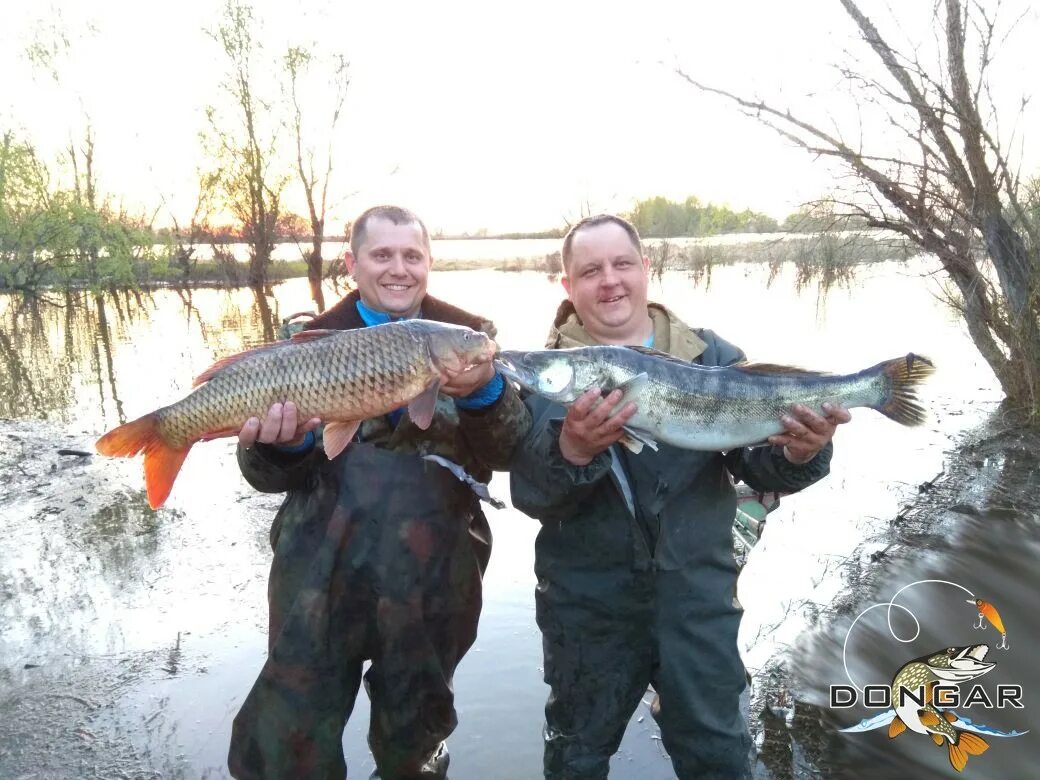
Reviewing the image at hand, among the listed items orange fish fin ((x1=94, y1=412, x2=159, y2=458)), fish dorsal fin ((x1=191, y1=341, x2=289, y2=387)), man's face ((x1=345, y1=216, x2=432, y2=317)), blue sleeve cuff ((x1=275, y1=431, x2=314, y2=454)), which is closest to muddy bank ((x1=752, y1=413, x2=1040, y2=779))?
blue sleeve cuff ((x1=275, y1=431, x2=314, y2=454))

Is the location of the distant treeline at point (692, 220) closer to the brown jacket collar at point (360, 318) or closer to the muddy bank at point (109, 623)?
the muddy bank at point (109, 623)

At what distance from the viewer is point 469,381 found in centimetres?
268

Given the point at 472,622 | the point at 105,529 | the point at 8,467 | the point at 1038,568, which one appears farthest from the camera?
the point at 8,467

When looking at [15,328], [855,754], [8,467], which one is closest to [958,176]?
[855,754]

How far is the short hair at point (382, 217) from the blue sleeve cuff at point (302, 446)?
2.83 feet

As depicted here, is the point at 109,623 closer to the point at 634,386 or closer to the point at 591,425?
the point at 591,425

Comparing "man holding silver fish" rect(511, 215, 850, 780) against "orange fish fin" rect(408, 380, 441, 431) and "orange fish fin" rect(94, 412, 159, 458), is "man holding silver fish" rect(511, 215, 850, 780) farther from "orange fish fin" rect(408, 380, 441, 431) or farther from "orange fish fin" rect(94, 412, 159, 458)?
"orange fish fin" rect(94, 412, 159, 458)

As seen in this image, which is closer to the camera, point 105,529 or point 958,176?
point 105,529

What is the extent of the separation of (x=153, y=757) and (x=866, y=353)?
12302 mm

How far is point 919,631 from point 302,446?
3.87 meters

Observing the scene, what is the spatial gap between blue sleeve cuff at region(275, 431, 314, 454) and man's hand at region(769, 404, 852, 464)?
1962mm

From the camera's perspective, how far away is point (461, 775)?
3363 mm

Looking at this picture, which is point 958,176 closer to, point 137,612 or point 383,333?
point 383,333

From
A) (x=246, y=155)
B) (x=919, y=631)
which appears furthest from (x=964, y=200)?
(x=246, y=155)
